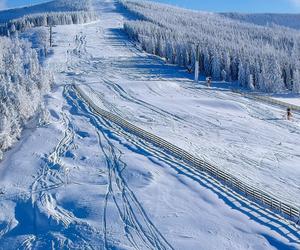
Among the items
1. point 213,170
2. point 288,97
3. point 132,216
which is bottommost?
point 288,97

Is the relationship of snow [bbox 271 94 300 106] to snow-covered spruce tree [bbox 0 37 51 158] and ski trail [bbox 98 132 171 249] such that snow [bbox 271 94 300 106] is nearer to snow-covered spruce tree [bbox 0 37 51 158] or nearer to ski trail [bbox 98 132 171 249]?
snow-covered spruce tree [bbox 0 37 51 158]

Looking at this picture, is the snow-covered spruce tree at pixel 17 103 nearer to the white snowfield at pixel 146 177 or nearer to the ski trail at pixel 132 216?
the white snowfield at pixel 146 177

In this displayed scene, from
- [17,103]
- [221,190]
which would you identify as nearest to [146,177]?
[221,190]

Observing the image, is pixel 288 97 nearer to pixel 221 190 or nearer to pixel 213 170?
pixel 213 170

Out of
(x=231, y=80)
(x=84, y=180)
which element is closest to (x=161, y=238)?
(x=84, y=180)

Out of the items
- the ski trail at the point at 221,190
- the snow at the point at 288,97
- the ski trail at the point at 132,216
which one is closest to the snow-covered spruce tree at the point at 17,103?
the ski trail at the point at 221,190

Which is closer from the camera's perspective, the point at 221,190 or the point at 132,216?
the point at 132,216

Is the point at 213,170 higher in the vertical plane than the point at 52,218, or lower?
higher

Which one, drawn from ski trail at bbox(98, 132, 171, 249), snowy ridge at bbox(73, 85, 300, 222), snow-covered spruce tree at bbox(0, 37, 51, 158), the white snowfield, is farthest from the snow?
ski trail at bbox(98, 132, 171, 249)
